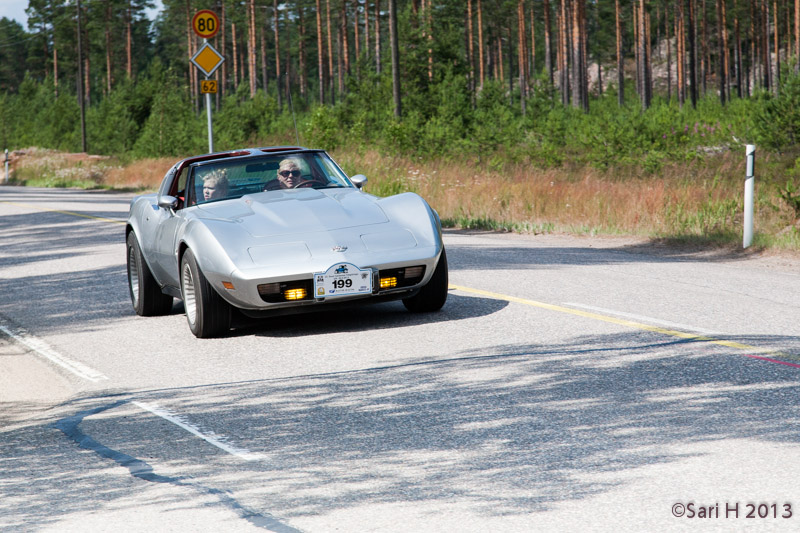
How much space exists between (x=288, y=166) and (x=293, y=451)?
14.6ft

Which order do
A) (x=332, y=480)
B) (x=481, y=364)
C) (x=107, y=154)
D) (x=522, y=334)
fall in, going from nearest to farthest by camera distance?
1. (x=332, y=480)
2. (x=481, y=364)
3. (x=522, y=334)
4. (x=107, y=154)

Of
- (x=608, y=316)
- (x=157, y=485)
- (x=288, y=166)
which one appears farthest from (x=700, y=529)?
(x=288, y=166)

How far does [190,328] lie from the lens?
8.07 m

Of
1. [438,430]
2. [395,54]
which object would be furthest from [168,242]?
[395,54]

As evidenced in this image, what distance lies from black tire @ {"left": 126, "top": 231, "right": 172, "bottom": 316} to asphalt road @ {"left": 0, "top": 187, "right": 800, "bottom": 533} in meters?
0.16

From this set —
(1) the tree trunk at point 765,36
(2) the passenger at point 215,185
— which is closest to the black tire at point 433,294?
(2) the passenger at point 215,185

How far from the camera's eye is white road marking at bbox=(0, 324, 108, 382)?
694 cm

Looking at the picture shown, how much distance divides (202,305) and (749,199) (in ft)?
25.3

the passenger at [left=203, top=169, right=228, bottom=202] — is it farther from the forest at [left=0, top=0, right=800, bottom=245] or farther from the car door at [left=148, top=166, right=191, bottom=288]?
the forest at [left=0, top=0, right=800, bottom=245]

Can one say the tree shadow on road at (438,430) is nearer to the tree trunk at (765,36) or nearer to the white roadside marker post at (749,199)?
the white roadside marker post at (749,199)

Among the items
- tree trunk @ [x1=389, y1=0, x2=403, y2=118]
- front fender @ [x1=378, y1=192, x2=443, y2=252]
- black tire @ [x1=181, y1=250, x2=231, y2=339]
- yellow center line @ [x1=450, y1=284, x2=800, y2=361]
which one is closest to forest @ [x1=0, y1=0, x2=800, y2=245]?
tree trunk @ [x1=389, y1=0, x2=403, y2=118]

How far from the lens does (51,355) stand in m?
7.72

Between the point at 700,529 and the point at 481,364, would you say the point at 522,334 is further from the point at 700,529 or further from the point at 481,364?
the point at 700,529

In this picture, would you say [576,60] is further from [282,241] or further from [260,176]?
[282,241]
